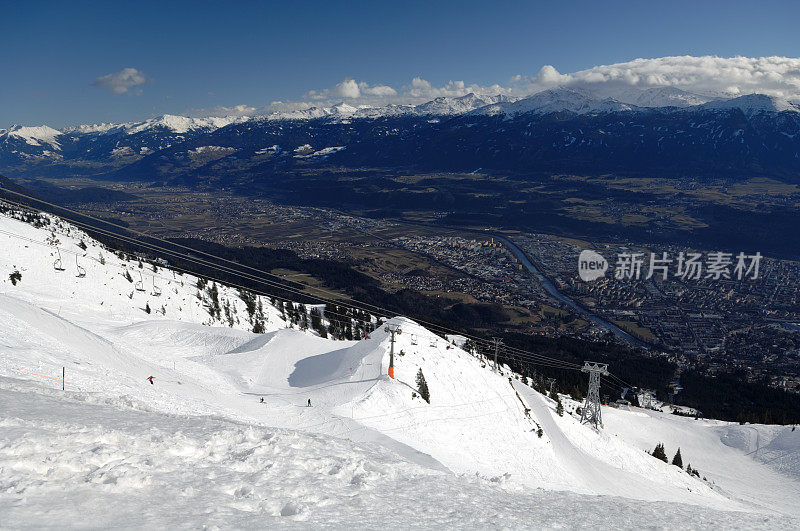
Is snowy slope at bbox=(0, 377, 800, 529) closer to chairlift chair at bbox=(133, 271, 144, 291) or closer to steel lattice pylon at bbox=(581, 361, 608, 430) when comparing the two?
steel lattice pylon at bbox=(581, 361, 608, 430)

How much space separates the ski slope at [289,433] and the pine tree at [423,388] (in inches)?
26.3

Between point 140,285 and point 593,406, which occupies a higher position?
point 140,285

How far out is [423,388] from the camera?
3644 cm

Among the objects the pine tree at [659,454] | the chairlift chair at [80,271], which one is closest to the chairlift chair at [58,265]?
the chairlift chair at [80,271]

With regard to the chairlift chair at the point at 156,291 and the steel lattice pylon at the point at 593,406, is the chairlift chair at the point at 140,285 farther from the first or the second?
the steel lattice pylon at the point at 593,406

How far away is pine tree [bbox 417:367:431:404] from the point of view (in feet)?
117

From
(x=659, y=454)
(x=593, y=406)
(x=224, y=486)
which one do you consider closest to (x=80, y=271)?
(x=224, y=486)

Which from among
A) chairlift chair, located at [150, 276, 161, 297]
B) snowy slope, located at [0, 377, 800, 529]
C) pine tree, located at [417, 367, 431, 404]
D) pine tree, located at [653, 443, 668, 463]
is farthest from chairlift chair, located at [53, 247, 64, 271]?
pine tree, located at [653, 443, 668, 463]

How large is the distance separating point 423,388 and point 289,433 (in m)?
21.1

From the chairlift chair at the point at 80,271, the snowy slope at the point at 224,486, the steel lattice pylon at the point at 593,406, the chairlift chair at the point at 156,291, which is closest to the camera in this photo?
the snowy slope at the point at 224,486

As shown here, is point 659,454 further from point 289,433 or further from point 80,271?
point 80,271

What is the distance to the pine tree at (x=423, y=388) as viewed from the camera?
117 feet

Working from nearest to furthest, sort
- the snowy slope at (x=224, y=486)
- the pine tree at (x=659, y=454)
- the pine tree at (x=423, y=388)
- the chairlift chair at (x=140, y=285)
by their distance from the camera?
1. the snowy slope at (x=224, y=486)
2. the pine tree at (x=423, y=388)
3. the pine tree at (x=659, y=454)
4. the chairlift chair at (x=140, y=285)

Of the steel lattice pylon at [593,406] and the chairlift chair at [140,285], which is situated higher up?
the chairlift chair at [140,285]
